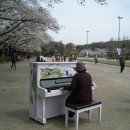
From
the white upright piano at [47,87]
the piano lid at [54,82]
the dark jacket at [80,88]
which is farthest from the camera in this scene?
the piano lid at [54,82]

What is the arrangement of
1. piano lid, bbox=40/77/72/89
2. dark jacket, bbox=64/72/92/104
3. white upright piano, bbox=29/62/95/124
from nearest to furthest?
dark jacket, bbox=64/72/92/104 → white upright piano, bbox=29/62/95/124 → piano lid, bbox=40/77/72/89

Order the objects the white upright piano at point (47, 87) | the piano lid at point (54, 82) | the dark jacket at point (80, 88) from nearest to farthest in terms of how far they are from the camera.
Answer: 1. the dark jacket at point (80, 88)
2. the white upright piano at point (47, 87)
3. the piano lid at point (54, 82)

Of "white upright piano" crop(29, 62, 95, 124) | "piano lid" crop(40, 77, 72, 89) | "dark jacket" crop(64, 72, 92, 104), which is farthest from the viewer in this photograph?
"piano lid" crop(40, 77, 72, 89)

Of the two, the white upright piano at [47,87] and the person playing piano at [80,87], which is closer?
the person playing piano at [80,87]

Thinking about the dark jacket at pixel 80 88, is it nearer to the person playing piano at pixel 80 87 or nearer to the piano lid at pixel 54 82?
the person playing piano at pixel 80 87

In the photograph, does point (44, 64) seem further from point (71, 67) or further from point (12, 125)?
point (12, 125)

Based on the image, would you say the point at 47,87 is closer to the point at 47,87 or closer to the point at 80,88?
the point at 47,87

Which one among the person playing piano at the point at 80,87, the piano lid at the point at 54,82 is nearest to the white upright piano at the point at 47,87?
the piano lid at the point at 54,82

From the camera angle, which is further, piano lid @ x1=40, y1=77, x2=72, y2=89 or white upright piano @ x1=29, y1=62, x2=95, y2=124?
piano lid @ x1=40, y1=77, x2=72, y2=89

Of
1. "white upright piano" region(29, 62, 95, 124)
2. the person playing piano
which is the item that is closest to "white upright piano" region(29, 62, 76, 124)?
"white upright piano" region(29, 62, 95, 124)

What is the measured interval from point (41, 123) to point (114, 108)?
299 cm

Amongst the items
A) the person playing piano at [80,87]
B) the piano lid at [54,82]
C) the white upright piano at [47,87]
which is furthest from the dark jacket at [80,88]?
the piano lid at [54,82]

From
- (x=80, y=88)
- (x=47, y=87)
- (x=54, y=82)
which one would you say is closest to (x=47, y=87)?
(x=47, y=87)

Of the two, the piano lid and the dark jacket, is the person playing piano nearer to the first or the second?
the dark jacket
